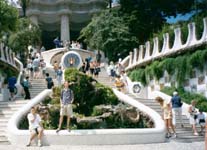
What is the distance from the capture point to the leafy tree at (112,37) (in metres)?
38.4

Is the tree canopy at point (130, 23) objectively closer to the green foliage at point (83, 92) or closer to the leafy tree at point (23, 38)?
the leafy tree at point (23, 38)

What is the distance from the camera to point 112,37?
127 feet

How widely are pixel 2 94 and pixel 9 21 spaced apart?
1238 cm

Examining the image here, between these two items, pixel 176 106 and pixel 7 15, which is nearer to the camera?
pixel 176 106

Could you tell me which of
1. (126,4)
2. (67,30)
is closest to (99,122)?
(126,4)

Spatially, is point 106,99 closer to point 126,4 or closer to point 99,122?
point 99,122

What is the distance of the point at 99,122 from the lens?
16.3 metres

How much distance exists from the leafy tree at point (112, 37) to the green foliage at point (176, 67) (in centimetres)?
977

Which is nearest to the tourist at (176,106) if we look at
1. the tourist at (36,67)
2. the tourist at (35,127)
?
the tourist at (35,127)

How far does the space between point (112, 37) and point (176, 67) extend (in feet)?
49.9

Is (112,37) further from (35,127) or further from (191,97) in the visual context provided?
(35,127)

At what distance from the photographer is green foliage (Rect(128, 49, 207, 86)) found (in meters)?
22.1

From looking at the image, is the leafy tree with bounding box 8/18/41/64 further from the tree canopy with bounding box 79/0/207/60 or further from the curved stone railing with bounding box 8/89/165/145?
the curved stone railing with bounding box 8/89/165/145

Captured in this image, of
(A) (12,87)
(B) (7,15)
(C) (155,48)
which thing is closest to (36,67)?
(A) (12,87)
